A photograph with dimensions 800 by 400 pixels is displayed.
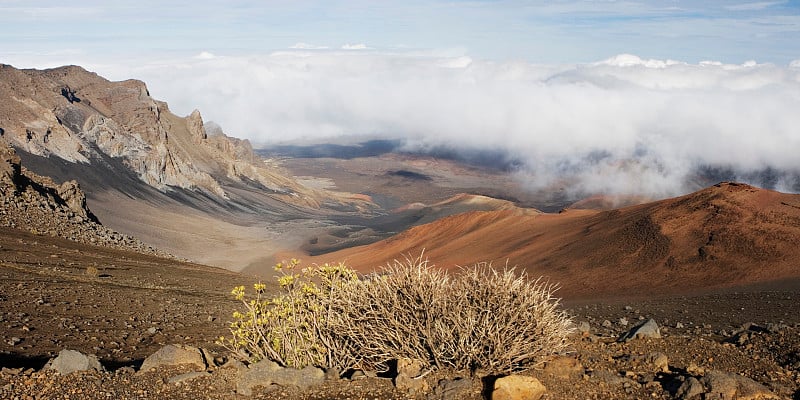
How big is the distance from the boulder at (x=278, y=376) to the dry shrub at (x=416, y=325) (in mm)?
239

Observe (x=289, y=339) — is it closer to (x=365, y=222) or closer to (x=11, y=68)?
(x=11, y=68)

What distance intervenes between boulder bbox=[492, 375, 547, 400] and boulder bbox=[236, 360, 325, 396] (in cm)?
159

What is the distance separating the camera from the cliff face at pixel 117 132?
59938mm

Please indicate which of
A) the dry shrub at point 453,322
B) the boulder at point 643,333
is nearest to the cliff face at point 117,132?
the dry shrub at point 453,322

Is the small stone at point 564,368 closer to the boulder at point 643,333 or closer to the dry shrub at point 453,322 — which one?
the dry shrub at point 453,322

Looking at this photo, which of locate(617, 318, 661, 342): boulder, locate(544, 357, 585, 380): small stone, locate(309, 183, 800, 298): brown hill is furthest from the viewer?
locate(309, 183, 800, 298): brown hill

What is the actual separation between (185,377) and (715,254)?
15.6 metres

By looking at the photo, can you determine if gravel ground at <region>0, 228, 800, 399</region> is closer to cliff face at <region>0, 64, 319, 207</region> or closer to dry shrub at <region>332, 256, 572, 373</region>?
dry shrub at <region>332, 256, 572, 373</region>

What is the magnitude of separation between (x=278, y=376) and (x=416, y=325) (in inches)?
51.0

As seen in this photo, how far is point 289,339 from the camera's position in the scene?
6.66 metres

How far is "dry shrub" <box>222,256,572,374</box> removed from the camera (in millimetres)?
6152

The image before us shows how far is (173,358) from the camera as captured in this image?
693 cm

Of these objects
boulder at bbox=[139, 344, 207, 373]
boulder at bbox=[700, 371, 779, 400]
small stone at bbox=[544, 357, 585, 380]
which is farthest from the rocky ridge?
boulder at bbox=[700, 371, 779, 400]

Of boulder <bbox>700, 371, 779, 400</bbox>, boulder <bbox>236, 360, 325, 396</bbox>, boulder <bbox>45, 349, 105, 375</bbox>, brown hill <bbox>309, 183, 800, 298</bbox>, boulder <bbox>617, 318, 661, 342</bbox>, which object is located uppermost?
boulder <bbox>45, 349, 105, 375</bbox>
